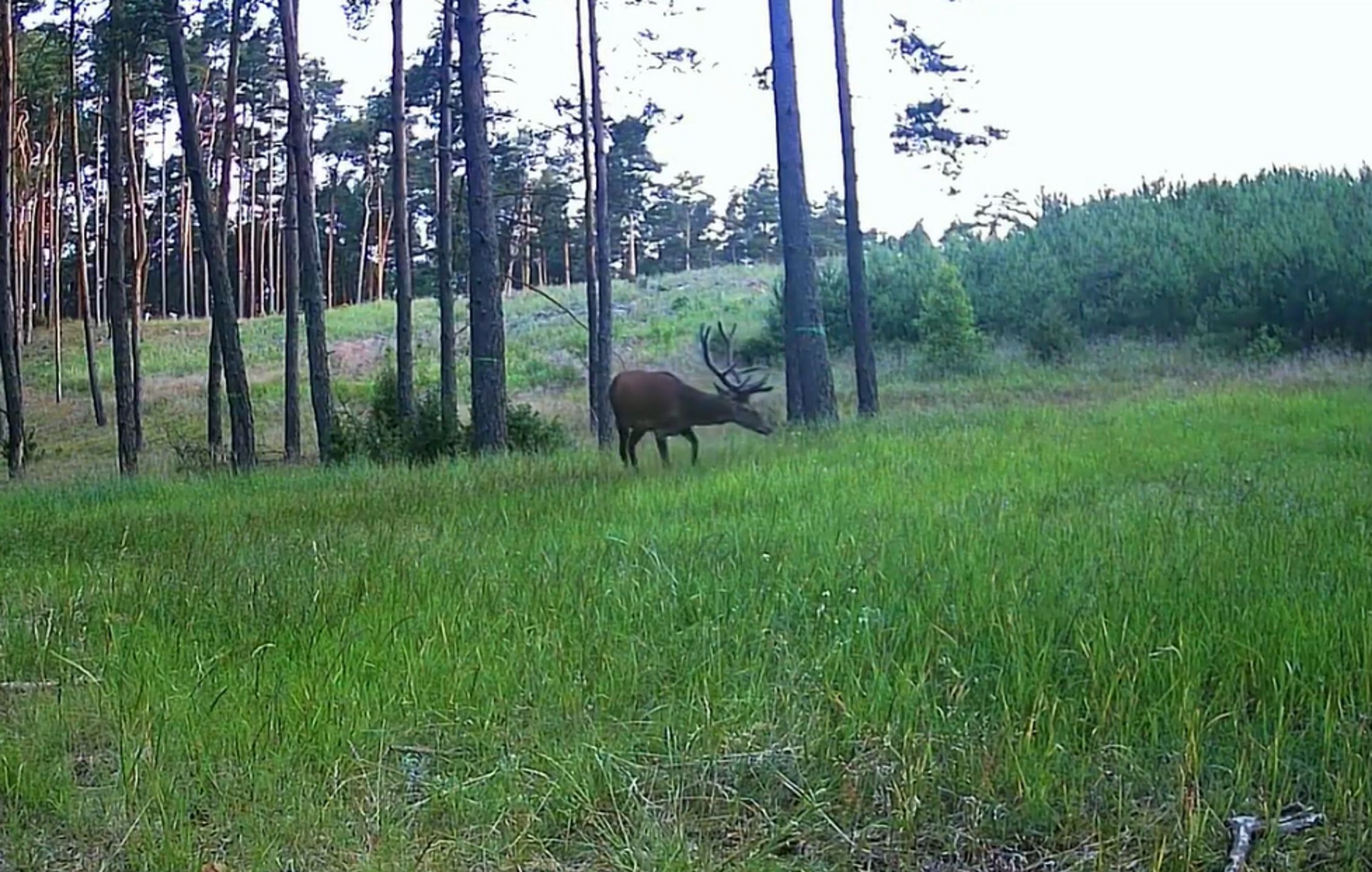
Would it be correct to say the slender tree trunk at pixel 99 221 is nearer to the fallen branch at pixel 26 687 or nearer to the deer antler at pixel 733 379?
the deer antler at pixel 733 379

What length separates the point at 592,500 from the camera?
825cm

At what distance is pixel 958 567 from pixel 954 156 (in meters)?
15.8

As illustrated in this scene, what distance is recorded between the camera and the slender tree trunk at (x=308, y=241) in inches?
656

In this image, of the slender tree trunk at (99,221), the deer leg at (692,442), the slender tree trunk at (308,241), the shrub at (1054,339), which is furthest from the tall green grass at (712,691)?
the slender tree trunk at (99,221)

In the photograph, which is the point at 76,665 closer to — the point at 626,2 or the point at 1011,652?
the point at 1011,652

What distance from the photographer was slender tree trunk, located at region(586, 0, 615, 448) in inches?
759

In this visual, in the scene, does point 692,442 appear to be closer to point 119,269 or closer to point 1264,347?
point 119,269

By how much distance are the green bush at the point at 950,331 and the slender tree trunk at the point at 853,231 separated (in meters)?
7.48

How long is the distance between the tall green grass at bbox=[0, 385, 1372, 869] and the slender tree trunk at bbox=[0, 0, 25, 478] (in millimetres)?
12856

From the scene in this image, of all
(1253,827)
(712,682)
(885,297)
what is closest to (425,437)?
(712,682)

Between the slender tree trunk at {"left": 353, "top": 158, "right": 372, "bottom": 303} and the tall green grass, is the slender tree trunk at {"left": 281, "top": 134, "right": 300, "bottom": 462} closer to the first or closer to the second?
the tall green grass

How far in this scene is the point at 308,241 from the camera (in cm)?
1742

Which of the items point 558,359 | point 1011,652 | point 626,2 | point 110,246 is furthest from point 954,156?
point 1011,652

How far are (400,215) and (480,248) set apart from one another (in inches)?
279
